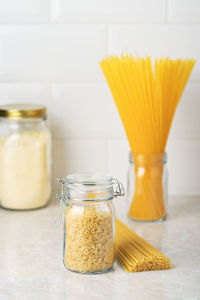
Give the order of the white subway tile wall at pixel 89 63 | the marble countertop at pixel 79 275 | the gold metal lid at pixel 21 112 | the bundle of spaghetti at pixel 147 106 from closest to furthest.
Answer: the marble countertop at pixel 79 275, the bundle of spaghetti at pixel 147 106, the gold metal lid at pixel 21 112, the white subway tile wall at pixel 89 63

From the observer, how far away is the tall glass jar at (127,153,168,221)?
1096mm

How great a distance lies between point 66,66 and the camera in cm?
127

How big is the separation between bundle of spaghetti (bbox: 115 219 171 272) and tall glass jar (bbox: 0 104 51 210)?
315mm

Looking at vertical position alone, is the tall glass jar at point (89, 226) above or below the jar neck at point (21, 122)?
below

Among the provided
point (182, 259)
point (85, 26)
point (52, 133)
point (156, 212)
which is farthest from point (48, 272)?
point (85, 26)

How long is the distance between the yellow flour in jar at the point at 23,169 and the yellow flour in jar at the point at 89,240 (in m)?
0.37

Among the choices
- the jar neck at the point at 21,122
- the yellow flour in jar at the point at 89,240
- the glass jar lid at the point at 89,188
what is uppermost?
the jar neck at the point at 21,122

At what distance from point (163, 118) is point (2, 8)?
51 cm

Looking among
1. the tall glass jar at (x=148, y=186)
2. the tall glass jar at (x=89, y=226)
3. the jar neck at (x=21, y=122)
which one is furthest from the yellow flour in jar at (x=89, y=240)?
the jar neck at (x=21, y=122)

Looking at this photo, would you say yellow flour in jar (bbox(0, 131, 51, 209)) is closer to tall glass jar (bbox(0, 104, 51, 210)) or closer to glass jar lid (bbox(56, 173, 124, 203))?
tall glass jar (bbox(0, 104, 51, 210))

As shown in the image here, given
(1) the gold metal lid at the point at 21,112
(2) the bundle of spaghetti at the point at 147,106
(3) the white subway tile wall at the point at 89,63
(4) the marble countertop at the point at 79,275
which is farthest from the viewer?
(3) the white subway tile wall at the point at 89,63

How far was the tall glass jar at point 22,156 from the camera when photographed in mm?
1146

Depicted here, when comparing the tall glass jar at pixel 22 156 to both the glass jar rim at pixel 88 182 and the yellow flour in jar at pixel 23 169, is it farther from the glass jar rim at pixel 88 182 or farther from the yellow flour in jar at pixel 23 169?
the glass jar rim at pixel 88 182

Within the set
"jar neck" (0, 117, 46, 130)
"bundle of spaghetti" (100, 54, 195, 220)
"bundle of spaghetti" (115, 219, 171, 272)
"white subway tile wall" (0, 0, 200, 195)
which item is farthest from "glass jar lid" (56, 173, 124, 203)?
"white subway tile wall" (0, 0, 200, 195)
